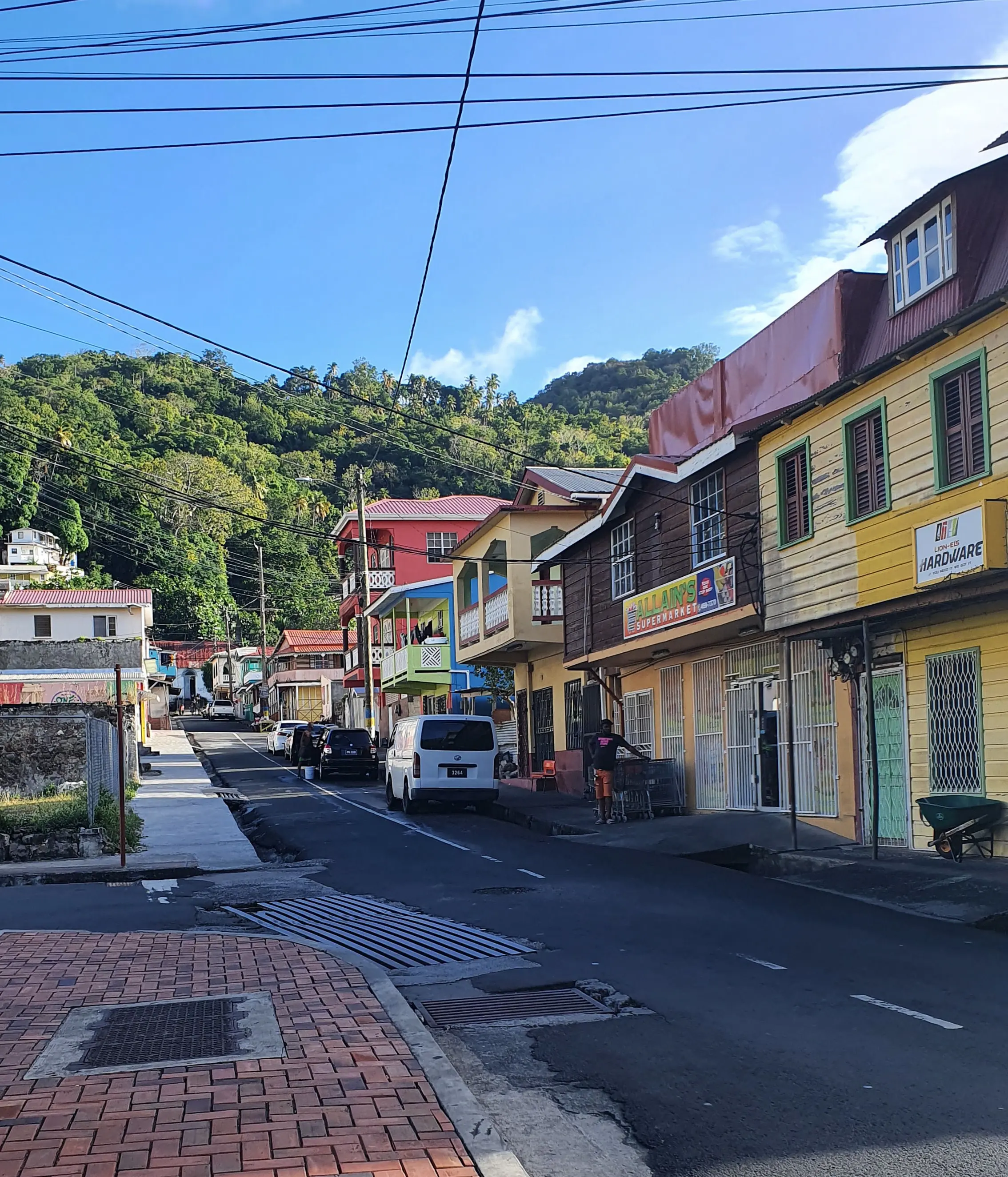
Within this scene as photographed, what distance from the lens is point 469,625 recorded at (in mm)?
36438

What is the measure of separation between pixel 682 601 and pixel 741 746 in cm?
257

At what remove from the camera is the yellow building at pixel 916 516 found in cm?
1323

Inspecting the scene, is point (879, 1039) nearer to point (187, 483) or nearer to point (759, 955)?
point (759, 955)

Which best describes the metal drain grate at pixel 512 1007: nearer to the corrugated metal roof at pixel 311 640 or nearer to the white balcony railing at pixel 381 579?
the white balcony railing at pixel 381 579

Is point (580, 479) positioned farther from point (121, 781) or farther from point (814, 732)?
point (121, 781)

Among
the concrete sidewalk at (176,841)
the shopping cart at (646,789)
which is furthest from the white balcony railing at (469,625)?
the shopping cart at (646,789)

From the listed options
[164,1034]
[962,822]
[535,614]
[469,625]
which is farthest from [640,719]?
[164,1034]

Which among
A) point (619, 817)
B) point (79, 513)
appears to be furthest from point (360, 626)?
point (79, 513)

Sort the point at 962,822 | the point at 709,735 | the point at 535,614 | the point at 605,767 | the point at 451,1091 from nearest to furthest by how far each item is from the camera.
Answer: the point at 451,1091 → the point at 962,822 → the point at 605,767 → the point at 709,735 → the point at 535,614

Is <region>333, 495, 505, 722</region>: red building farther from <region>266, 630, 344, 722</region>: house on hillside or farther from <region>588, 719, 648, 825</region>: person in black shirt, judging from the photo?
<region>588, 719, 648, 825</region>: person in black shirt

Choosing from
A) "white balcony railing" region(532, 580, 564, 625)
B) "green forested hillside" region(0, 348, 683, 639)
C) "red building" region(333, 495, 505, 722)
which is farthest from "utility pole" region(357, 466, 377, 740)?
"red building" region(333, 495, 505, 722)

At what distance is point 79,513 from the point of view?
78.5 metres

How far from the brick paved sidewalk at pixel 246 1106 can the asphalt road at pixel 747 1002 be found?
0.97 meters

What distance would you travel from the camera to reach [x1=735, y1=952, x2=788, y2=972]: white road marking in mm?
8539
